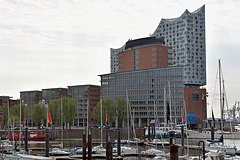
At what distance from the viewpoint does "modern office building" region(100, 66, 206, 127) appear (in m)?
177

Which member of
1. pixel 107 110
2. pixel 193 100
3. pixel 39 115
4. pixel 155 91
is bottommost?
pixel 39 115

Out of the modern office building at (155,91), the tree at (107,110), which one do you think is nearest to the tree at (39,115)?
the tree at (107,110)

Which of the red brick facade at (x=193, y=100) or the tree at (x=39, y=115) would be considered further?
the red brick facade at (x=193, y=100)

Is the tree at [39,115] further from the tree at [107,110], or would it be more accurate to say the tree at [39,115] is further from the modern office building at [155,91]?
the modern office building at [155,91]

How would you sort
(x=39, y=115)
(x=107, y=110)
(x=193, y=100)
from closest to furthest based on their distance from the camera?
(x=107, y=110)
(x=39, y=115)
(x=193, y=100)

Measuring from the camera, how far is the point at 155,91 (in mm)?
183000

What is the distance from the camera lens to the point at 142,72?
187 metres

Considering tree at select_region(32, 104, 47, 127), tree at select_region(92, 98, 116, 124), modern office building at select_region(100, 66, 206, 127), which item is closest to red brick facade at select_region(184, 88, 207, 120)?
modern office building at select_region(100, 66, 206, 127)

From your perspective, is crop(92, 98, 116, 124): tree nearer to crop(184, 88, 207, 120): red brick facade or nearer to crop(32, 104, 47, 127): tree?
crop(32, 104, 47, 127): tree

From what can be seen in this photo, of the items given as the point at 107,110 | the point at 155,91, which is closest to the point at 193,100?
the point at 155,91

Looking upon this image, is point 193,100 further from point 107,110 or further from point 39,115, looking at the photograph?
point 39,115

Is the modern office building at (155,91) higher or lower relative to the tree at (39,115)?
higher

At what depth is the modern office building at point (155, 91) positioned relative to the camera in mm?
176625

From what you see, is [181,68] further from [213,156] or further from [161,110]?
[213,156]
